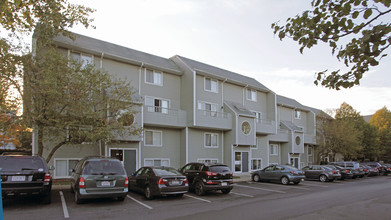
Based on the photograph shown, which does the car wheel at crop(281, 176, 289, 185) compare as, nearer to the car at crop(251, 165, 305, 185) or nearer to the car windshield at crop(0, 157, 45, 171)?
the car at crop(251, 165, 305, 185)

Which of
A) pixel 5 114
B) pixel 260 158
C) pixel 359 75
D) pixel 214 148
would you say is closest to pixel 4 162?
pixel 5 114

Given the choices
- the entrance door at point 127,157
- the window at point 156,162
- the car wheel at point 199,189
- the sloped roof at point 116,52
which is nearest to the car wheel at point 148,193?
the car wheel at point 199,189

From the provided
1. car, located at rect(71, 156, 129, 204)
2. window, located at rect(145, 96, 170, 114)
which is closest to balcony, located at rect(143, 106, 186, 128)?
window, located at rect(145, 96, 170, 114)

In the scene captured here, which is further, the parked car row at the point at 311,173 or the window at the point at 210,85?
the window at the point at 210,85

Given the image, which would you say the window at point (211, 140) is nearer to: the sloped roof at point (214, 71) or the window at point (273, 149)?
the sloped roof at point (214, 71)

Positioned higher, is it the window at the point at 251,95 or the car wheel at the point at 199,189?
the window at the point at 251,95

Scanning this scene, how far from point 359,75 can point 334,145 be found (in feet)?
102

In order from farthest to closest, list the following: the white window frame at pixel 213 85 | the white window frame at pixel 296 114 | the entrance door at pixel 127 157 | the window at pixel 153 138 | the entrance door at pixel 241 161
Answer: the white window frame at pixel 296 114 → the entrance door at pixel 241 161 → the white window frame at pixel 213 85 → the window at pixel 153 138 → the entrance door at pixel 127 157

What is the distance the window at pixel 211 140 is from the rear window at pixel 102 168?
14.6m

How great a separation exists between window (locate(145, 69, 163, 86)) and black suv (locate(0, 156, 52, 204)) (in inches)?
515

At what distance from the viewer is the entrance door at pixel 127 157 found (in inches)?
750

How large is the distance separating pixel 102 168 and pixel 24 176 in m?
2.42

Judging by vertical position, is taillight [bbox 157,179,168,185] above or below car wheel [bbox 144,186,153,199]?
above

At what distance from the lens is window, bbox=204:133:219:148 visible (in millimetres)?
→ 24484
